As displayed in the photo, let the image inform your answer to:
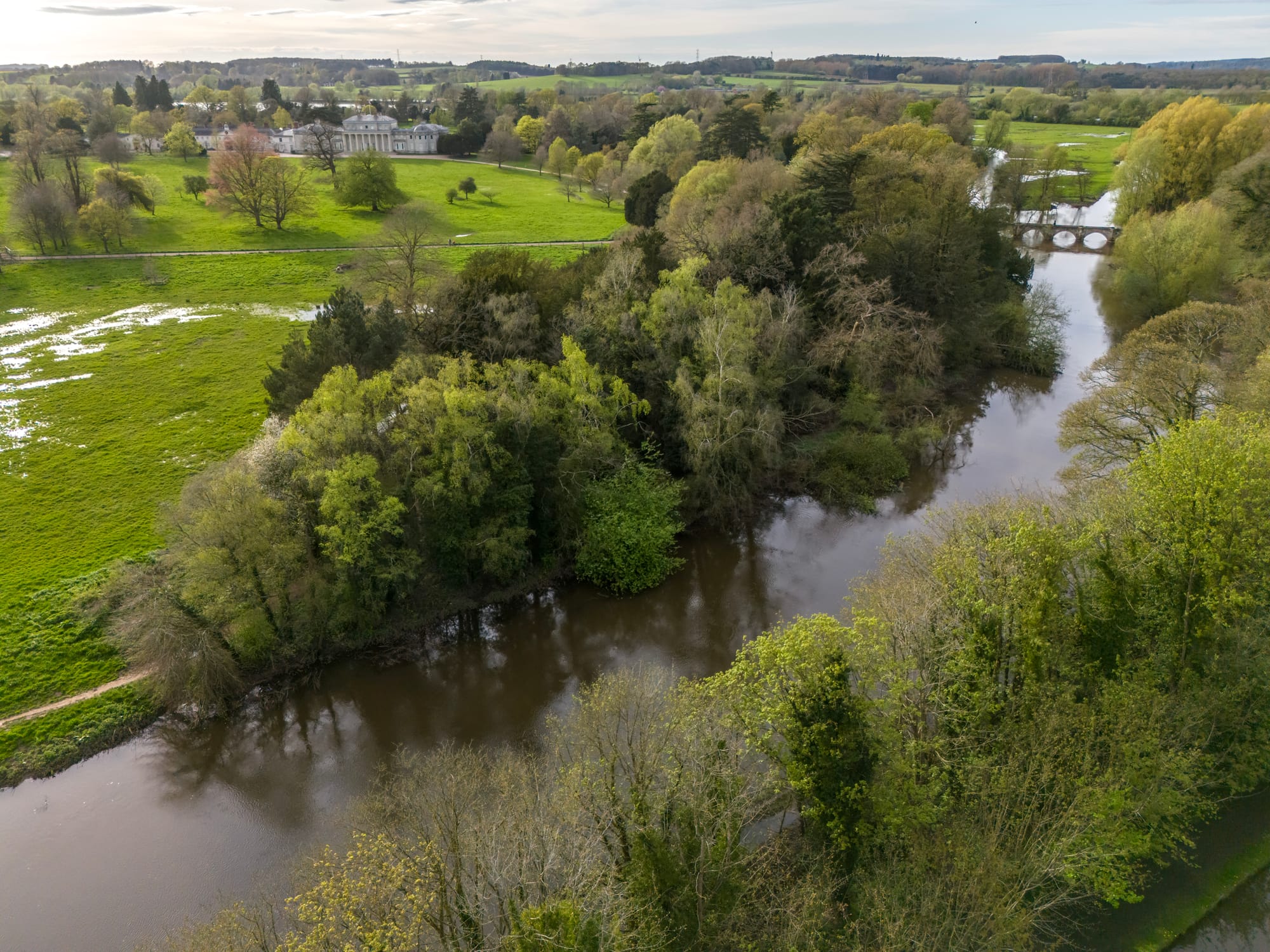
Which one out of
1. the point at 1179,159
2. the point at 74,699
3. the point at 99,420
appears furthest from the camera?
the point at 1179,159

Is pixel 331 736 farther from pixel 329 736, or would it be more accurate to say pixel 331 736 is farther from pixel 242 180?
pixel 242 180

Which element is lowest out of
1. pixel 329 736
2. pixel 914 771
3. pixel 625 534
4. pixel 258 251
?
pixel 329 736

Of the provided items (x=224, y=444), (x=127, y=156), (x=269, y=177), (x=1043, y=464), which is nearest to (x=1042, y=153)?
(x=1043, y=464)

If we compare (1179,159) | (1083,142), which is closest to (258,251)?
(1179,159)

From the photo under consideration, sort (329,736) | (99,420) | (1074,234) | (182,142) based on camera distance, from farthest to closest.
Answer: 1. (182,142)
2. (1074,234)
3. (99,420)
4. (329,736)

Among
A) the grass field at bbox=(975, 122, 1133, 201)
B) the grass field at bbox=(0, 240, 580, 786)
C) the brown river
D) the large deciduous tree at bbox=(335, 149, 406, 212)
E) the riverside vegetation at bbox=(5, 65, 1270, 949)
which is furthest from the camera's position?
the grass field at bbox=(975, 122, 1133, 201)

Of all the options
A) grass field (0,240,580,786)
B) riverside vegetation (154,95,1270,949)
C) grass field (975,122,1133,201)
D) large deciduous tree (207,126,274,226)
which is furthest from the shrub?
grass field (975,122,1133,201)

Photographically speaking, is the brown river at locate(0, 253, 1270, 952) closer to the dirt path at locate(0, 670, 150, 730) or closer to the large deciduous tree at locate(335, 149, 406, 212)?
the dirt path at locate(0, 670, 150, 730)
